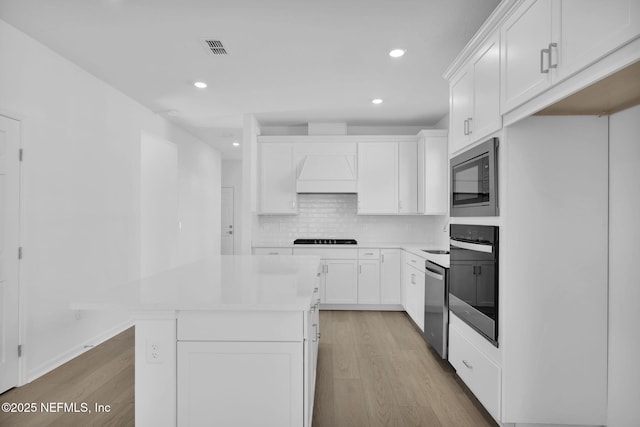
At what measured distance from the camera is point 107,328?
386cm

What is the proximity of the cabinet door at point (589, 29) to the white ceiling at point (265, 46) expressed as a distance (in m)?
1.09

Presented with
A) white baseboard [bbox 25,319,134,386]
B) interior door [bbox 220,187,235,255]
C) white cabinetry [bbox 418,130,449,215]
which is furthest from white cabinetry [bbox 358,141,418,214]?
interior door [bbox 220,187,235,255]

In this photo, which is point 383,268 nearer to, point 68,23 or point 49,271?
point 49,271

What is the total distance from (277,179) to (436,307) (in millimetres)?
2811

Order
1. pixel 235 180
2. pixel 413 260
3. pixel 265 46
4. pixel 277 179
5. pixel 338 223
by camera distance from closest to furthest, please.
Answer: pixel 265 46 < pixel 413 260 < pixel 277 179 < pixel 338 223 < pixel 235 180

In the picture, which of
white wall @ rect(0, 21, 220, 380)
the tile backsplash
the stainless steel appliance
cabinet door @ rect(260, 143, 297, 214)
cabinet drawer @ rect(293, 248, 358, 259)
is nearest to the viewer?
white wall @ rect(0, 21, 220, 380)

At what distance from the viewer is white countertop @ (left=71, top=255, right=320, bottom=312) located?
59.6 inches

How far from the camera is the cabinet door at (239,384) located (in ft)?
5.21

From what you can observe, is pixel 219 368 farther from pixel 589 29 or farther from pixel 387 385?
pixel 589 29

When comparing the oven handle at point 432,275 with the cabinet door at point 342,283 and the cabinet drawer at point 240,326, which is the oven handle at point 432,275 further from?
the cabinet drawer at point 240,326

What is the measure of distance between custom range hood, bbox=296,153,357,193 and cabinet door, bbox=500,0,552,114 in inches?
123

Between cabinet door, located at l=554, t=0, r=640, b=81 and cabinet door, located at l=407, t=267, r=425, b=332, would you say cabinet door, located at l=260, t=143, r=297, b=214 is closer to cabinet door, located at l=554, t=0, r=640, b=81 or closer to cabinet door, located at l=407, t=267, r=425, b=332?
cabinet door, located at l=407, t=267, r=425, b=332

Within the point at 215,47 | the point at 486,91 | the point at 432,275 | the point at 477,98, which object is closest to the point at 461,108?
the point at 477,98

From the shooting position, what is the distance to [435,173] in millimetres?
4824
